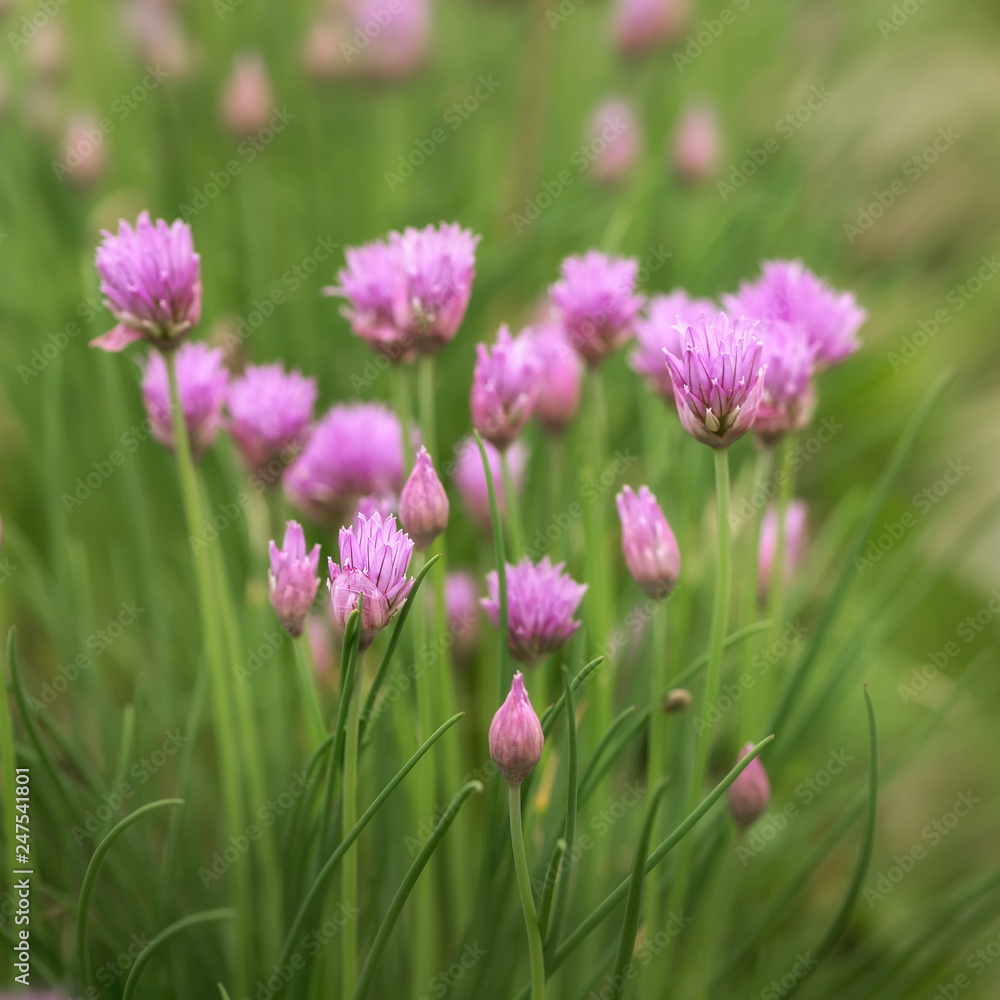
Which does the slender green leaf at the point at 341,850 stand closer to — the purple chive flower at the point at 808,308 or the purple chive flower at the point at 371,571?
the purple chive flower at the point at 371,571

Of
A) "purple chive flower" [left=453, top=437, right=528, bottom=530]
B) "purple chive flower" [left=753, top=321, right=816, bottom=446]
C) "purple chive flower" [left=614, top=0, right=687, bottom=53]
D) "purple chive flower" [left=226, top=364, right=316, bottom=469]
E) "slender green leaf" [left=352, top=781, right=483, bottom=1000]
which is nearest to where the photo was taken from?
"slender green leaf" [left=352, top=781, right=483, bottom=1000]

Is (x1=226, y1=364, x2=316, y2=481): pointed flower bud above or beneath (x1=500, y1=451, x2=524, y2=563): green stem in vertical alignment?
A: above

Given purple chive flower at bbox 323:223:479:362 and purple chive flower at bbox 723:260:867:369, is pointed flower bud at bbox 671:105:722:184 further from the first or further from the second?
purple chive flower at bbox 323:223:479:362

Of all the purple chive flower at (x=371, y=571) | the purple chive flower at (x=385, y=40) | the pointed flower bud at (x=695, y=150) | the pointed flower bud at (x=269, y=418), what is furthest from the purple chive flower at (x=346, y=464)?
the purple chive flower at (x=385, y=40)

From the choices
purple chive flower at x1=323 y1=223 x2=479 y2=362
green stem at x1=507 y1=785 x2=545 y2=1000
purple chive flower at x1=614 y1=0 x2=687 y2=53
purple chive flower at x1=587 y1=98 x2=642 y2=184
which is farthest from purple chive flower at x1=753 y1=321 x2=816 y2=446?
purple chive flower at x1=614 y1=0 x2=687 y2=53

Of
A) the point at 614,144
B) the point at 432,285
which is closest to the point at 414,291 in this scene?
the point at 432,285

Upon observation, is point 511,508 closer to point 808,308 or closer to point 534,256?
point 808,308

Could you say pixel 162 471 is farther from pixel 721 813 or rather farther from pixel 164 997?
pixel 721 813

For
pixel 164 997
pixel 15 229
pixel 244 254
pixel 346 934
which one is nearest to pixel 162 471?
pixel 244 254
